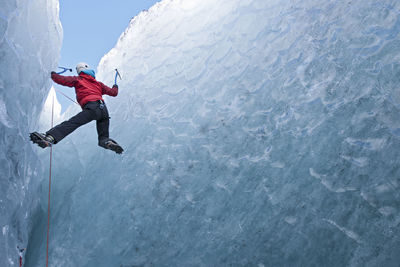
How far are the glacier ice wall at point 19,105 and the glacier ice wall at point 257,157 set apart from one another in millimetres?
598

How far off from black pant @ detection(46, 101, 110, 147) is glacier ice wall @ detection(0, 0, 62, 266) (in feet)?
2.03

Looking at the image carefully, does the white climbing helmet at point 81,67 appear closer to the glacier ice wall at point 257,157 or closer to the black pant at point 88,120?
the black pant at point 88,120

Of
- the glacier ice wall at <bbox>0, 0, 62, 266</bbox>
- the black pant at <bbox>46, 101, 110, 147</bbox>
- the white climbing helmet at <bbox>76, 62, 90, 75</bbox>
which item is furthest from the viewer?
the white climbing helmet at <bbox>76, 62, 90, 75</bbox>

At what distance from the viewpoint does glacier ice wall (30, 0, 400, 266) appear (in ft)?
9.63

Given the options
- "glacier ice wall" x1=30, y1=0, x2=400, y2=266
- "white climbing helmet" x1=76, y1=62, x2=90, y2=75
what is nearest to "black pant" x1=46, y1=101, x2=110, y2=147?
"white climbing helmet" x1=76, y1=62, x2=90, y2=75

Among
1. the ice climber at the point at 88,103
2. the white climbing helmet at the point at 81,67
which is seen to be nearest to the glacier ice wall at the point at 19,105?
the ice climber at the point at 88,103

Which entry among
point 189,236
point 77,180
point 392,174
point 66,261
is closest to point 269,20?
point 392,174

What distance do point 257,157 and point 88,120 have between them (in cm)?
185

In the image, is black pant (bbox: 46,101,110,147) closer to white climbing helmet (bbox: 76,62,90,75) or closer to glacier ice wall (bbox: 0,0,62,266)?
white climbing helmet (bbox: 76,62,90,75)

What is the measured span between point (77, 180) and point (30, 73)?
5.40 ft

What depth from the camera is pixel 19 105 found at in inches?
126

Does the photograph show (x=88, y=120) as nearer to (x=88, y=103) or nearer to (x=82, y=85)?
(x=88, y=103)

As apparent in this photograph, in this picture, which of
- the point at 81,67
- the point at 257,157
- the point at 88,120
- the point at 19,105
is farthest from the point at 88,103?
the point at 257,157

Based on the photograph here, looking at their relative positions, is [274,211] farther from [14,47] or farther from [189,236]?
[14,47]
